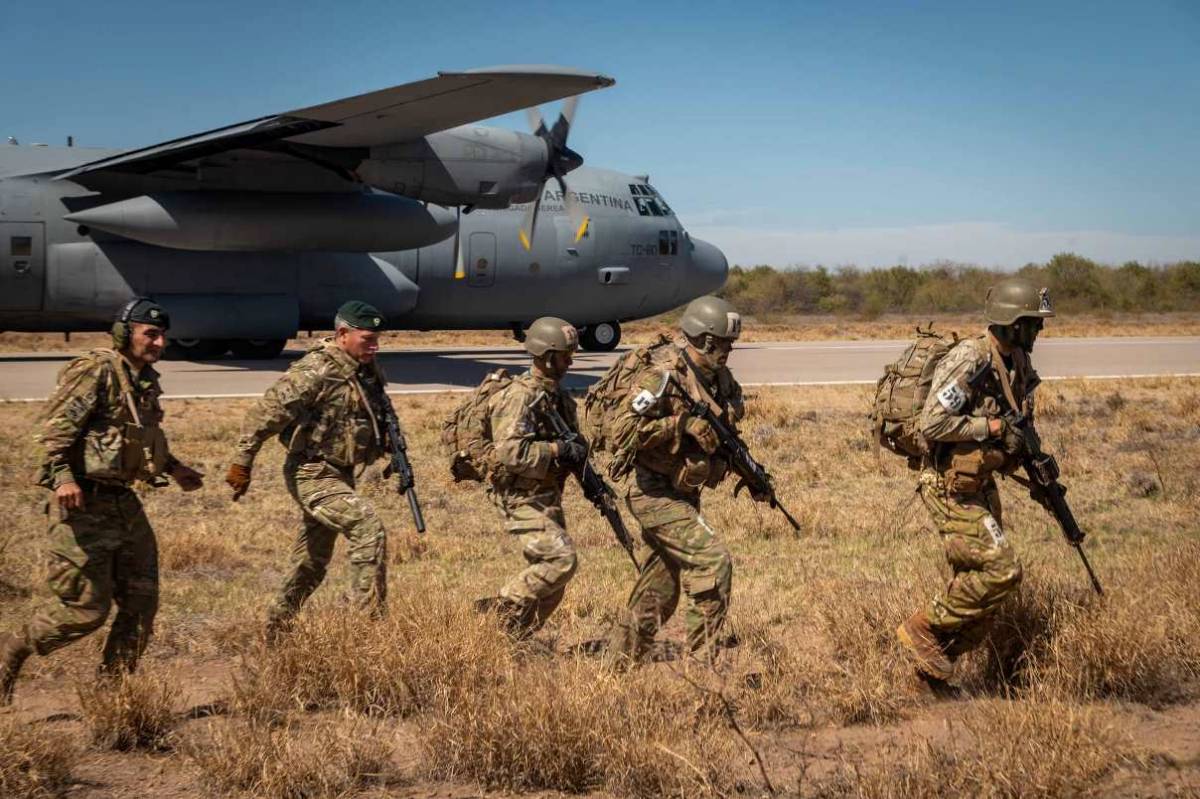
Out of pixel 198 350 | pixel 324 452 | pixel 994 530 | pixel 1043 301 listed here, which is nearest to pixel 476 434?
pixel 324 452

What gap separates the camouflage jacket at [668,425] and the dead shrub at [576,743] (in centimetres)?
136

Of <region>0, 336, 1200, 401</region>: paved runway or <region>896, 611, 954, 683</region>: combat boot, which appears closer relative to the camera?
<region>896, 611, 954, 683</region>: combat boot

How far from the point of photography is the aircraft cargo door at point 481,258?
23.0 m

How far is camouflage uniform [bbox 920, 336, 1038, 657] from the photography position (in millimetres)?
5855

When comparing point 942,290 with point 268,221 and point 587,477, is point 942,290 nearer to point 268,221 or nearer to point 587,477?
point 268,221

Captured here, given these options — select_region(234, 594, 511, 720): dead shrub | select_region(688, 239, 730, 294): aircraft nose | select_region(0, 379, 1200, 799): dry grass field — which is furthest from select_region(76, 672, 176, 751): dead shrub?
select_region(688, 239, 730, 294): aircraft nose

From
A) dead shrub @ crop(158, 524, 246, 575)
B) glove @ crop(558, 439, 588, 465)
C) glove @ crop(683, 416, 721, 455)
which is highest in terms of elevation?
glove @ crop(683, 416, 721, 455)

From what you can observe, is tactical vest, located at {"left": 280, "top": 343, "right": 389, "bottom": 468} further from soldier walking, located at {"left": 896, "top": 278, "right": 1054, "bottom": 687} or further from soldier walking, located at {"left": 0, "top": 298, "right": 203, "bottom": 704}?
soldier walking, located at {"left": 896, "top": 278, "right": 1054, "bottom": 687}

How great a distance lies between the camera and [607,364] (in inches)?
971

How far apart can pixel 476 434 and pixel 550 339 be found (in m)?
0.73

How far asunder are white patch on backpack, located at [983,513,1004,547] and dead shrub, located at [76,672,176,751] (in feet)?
12.6

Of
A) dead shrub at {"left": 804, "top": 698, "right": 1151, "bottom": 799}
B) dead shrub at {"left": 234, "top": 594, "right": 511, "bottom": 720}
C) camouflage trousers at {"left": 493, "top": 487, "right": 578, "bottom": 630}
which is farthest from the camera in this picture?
camouflage trousers at {"left": 493, "top": 487, "right": 578, "bottom": 630}

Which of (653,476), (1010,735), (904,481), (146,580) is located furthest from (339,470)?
(904,481)

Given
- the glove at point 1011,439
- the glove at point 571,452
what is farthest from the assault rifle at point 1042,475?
the glove at point 571,452
